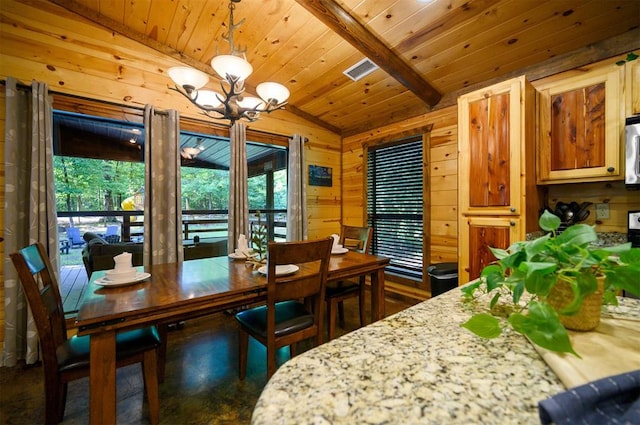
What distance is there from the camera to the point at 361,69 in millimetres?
2893

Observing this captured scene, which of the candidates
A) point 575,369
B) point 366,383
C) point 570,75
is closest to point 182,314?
point 366,383

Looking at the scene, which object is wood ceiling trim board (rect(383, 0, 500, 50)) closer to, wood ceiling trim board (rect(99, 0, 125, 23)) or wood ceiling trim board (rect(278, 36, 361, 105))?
wood ceiling trim board (rect(278, 36, 361, 105))

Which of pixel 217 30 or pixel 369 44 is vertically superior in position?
pixel 217 30

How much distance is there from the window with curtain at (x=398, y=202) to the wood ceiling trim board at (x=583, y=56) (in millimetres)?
1233

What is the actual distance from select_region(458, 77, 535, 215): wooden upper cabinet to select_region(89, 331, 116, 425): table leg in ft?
8.98

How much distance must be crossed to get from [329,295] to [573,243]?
1962mm

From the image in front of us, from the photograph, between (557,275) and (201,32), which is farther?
(201,32)

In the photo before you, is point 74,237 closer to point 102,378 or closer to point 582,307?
point 102,378

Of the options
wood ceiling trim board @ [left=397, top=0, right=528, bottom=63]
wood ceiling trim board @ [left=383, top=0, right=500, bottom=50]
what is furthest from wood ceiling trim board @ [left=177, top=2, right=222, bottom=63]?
wood ceiling trim board @ [left=397, top=0, right=528, bottom=63]

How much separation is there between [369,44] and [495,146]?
1412 mm

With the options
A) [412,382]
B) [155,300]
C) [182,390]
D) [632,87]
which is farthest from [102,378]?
[632,87]

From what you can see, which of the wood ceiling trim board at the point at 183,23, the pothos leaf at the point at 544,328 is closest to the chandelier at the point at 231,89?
the wood ceiling trim board at the point at 183,23

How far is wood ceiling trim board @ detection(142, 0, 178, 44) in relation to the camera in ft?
7.82

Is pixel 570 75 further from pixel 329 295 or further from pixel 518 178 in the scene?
pixel 329 295
